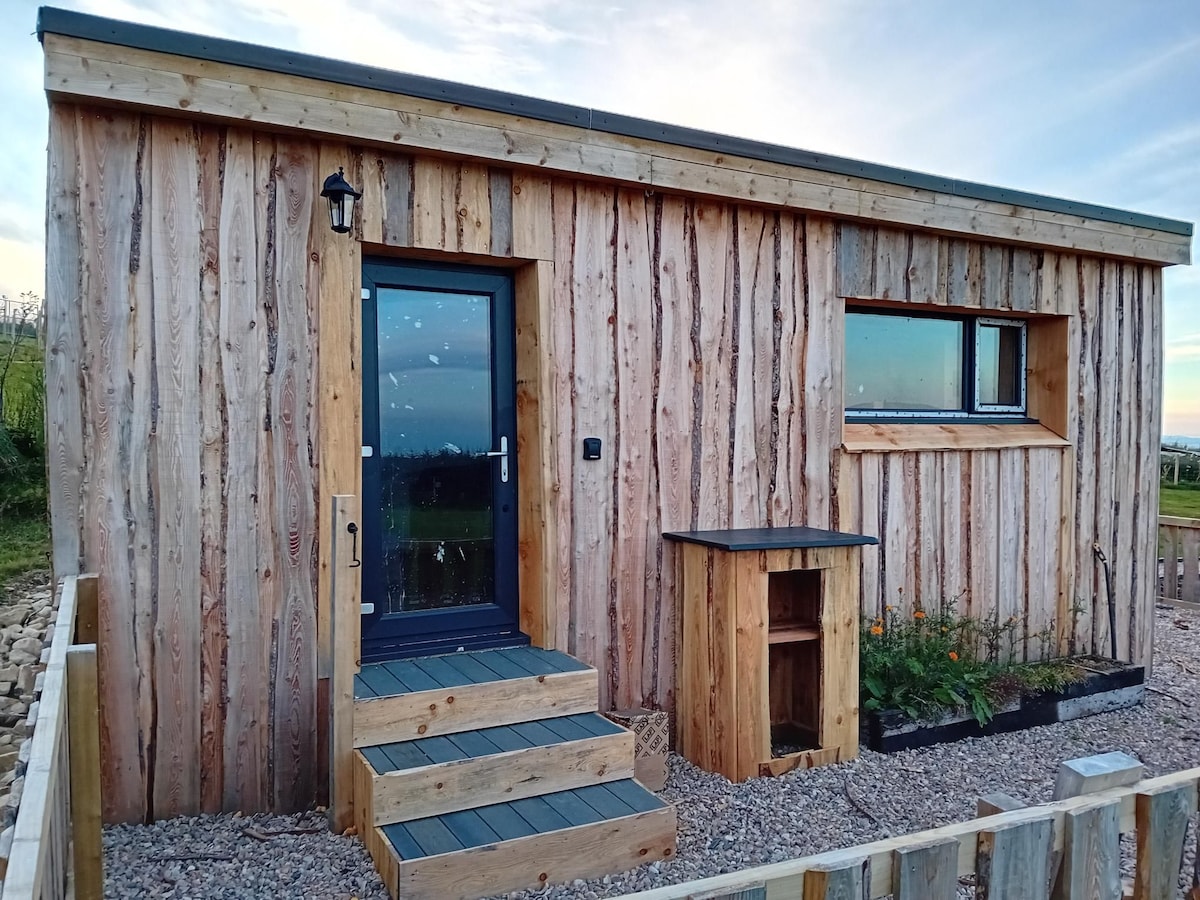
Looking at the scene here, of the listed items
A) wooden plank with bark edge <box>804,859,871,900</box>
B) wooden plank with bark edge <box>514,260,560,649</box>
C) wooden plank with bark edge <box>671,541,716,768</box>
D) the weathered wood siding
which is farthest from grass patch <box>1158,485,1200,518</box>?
wooden plank with bark edge <box>804,859,871,900</box>

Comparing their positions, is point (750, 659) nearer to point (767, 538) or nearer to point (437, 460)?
point (767, 538)

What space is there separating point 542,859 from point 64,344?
100 inches

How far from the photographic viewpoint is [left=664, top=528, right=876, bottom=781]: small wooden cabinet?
12.8 feet

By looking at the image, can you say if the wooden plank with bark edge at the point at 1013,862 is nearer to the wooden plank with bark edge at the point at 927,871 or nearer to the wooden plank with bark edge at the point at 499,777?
the wooden plank with bark edge at the point at 927,871

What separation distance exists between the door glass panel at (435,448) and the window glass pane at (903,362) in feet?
7.67

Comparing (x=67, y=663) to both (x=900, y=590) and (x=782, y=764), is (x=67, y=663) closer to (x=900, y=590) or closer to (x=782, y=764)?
(x=782, y=764)

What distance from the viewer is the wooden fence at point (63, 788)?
1250 mm

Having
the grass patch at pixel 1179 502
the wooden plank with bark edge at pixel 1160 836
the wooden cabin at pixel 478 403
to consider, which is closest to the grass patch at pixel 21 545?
the wooden cabin at pixel 478 403

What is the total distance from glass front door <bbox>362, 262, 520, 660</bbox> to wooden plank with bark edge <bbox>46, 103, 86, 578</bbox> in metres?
1.10

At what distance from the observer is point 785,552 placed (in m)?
3.98

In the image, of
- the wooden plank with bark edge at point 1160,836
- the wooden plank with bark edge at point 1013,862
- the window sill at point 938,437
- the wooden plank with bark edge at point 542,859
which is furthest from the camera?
the window sill at point 938,437

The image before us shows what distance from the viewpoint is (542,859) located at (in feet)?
9.17

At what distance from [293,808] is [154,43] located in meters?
3.04

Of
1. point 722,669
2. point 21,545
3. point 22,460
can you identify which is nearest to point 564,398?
point 722,669
